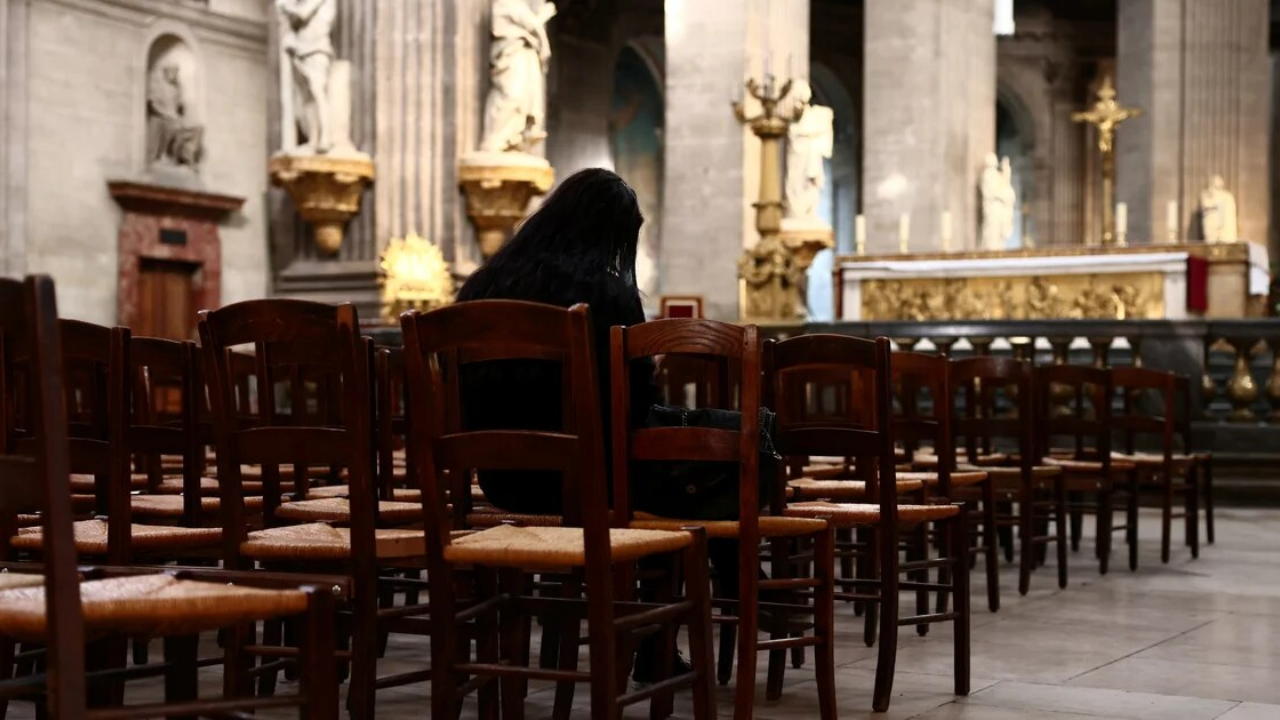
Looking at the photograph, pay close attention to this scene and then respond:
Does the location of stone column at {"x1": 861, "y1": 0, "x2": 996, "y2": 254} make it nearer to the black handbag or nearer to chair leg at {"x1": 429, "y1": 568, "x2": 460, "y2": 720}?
the black handbag

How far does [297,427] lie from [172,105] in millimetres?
12943

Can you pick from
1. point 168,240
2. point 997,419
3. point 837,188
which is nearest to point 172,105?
A: point 168,240

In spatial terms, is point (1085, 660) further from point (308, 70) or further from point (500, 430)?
point (308, 70)

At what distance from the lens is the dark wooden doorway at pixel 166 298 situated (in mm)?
15461

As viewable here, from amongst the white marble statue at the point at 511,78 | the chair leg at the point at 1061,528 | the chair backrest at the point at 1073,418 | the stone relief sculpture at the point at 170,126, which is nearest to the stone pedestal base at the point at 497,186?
the white marble statue at the point at 511,78

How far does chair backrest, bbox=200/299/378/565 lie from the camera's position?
3445 mm

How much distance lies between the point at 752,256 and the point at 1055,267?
14.5ft

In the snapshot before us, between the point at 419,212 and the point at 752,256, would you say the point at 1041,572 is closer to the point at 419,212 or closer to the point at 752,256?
the point at 752,256

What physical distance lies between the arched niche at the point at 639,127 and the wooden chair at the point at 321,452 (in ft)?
76.2

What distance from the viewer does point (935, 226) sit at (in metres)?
20.0

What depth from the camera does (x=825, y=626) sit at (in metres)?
4.13

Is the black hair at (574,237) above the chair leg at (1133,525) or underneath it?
above

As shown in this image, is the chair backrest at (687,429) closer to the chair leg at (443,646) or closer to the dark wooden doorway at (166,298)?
the chair leg at (443,646)

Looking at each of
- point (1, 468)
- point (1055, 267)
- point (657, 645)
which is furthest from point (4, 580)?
point (1055, 267)
